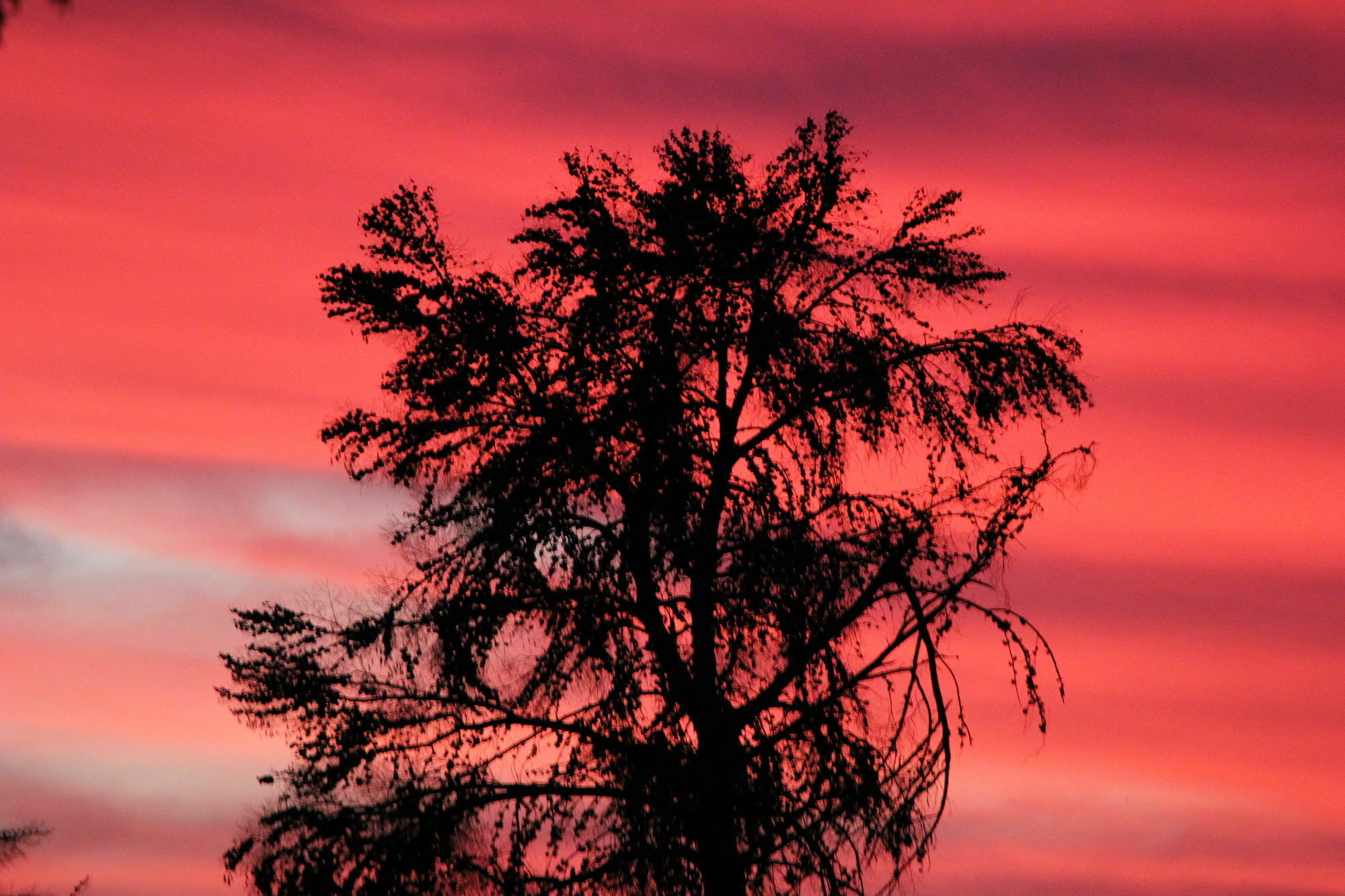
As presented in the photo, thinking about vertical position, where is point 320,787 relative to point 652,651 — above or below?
below

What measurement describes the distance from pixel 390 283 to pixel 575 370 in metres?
2.03

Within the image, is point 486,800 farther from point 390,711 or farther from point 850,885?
point 850,885

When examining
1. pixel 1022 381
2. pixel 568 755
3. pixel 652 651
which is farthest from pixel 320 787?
pixel 1022 381

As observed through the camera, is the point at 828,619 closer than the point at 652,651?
Yes

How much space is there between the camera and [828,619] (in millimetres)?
13555

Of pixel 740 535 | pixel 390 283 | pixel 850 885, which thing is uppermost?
pixel 390 283

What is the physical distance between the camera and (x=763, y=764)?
13938 mm

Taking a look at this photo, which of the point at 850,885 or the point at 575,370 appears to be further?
the point at 575,370

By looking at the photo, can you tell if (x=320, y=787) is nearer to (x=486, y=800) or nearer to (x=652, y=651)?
(x=486, y=800)

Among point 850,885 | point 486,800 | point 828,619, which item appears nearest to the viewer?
point 850,885

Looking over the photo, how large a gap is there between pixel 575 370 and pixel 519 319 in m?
0.79

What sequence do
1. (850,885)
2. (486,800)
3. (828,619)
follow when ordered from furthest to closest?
(486,800), (828,619), (850,885)

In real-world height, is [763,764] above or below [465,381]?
below

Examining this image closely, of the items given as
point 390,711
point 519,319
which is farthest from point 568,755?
point 519,319
